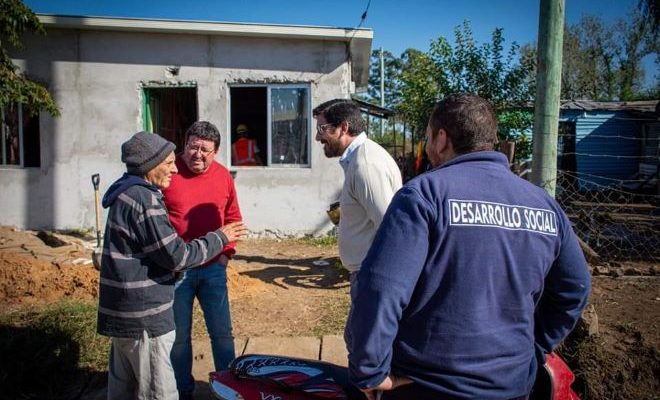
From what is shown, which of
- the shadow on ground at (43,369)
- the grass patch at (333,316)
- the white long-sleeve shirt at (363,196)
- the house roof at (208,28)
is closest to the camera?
the white long-sleeve shirt at (363,196)

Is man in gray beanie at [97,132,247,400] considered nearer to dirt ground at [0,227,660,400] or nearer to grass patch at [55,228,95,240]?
dirt ground at [0,227,660,400]

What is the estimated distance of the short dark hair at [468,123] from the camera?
152cm

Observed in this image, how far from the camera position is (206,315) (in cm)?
308

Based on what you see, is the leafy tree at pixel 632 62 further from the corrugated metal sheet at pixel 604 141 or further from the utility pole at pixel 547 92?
the utility pole at pixel 547 92

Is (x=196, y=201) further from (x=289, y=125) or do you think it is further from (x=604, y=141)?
(x=604, y=141)

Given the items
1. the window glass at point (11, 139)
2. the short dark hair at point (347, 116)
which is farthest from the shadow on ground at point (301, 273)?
the window glass at point (11, 139)

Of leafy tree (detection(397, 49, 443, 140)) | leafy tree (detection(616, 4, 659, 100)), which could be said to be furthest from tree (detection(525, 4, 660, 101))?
leafy tree (detection(397, 49, 443, 140))

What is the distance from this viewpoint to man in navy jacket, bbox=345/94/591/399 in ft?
4.51

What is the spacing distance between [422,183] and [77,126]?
905 centimetres

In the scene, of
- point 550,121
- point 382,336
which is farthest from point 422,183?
point 550,121

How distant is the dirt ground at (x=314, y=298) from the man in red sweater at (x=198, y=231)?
1455mm

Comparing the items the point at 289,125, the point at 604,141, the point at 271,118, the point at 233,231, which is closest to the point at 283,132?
the point at 289,125

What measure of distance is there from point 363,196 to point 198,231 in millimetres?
1090

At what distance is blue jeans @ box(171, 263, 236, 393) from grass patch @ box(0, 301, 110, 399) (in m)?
0.95
